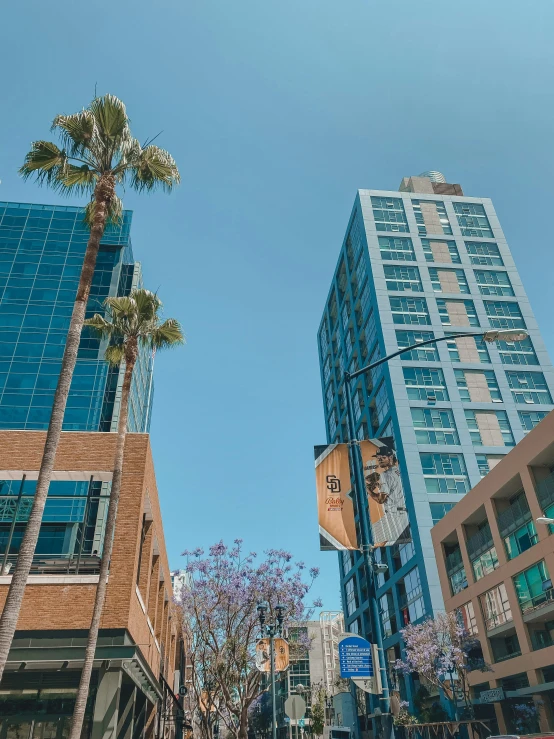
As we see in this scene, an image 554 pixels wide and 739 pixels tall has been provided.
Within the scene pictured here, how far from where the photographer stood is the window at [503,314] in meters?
71.9

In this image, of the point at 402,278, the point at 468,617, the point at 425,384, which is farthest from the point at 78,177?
the point at 402,278

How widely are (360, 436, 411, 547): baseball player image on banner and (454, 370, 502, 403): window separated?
2190 inches

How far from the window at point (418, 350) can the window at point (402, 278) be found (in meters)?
6.86

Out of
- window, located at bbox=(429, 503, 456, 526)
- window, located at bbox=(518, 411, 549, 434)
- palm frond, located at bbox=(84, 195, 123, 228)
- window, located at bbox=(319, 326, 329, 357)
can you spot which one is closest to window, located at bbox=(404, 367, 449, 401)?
window, located at bbox=(518, 411, 549, 434)

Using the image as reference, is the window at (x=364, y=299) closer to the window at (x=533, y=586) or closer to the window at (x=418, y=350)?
the window at (x=418, y=350)

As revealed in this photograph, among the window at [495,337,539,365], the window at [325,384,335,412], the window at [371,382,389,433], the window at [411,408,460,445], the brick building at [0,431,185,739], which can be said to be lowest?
the brick building at [0,431,185,739]

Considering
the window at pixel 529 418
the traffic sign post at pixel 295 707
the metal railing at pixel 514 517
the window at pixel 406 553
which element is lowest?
the traffic sign post at pixel 295 707

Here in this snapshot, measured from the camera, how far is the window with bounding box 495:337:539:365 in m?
69.2

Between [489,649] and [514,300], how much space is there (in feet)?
152

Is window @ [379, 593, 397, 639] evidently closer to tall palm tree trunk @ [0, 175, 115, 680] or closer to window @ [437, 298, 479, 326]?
window @ [437, 298, 479, 326]

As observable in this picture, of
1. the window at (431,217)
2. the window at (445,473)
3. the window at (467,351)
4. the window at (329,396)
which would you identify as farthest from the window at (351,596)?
the window at (431,217)

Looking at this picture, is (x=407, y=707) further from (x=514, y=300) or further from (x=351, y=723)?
(x=514, y=300)

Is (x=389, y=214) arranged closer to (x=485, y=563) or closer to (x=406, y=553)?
(x=406, y=553)

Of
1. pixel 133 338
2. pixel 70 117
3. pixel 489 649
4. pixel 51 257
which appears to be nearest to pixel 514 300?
pixel 489 649
